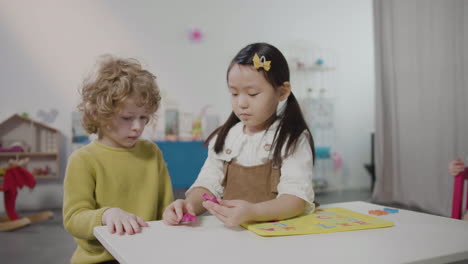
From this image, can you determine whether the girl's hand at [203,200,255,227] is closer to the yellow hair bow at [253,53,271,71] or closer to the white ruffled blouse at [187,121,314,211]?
the white ruffled blouse at [187,121,314,211]

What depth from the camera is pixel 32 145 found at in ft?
13.7

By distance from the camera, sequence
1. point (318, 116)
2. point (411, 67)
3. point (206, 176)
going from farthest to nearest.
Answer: point (318, 116)
point (411, 67)
point (206, 176)

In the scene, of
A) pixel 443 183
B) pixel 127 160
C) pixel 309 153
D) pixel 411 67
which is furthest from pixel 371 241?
pixel 411 67

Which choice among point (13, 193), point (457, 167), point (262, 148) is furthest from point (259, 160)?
point (13, 193)

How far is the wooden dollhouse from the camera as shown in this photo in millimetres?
4077

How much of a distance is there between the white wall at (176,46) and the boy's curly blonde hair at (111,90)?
3109mm

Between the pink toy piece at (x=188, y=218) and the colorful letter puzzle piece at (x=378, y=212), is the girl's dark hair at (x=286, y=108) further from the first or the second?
the pink toy piece at (x=188, y=218)

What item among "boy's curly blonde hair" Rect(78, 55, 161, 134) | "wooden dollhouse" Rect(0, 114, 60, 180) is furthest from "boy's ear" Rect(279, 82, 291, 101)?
"wooden dollhouse" Rect(0, 114, 60, 180)

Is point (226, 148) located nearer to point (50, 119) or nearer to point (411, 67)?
point (411, 67)

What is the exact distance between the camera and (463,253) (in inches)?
28.3

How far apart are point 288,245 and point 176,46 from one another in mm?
4128

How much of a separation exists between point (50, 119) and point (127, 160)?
3460 millimetres

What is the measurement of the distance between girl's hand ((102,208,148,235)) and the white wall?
11.5 feet

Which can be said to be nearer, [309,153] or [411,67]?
[309,153]
